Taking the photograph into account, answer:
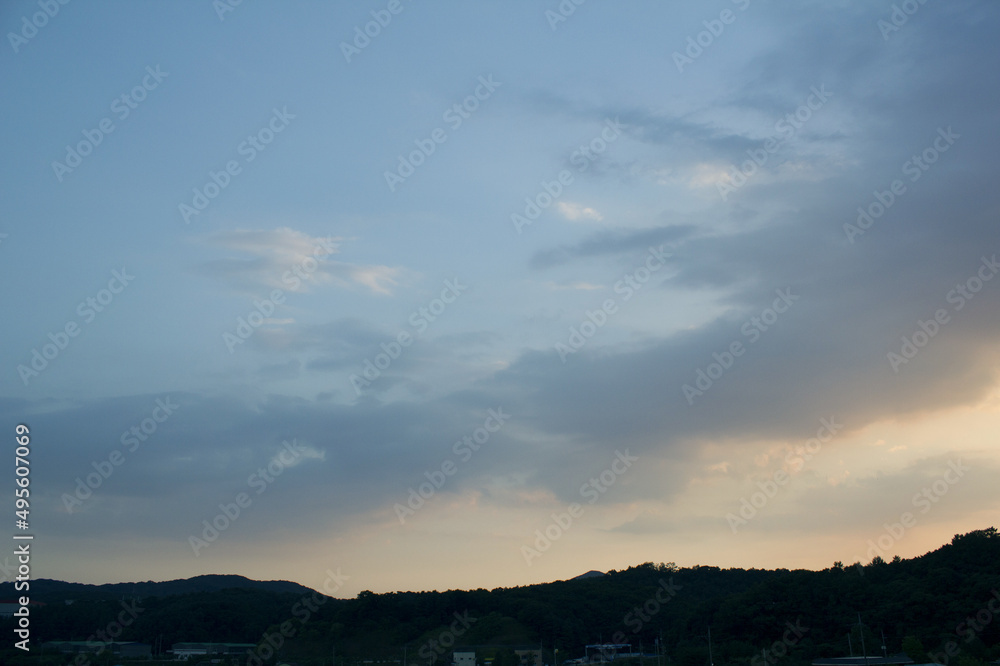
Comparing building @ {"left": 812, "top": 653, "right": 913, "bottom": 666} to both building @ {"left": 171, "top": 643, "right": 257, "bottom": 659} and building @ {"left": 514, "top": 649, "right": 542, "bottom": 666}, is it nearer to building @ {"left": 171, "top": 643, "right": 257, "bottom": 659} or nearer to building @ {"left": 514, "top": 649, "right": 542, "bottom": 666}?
building @ {"left": 514, "top": 649, "right": 542, "bottom": 666}

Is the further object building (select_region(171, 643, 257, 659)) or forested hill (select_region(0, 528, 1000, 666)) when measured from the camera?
building (select_region(171, 643, 257, 659))

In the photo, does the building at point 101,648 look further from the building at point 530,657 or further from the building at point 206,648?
the building at point 530,657

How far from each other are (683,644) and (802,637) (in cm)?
1041

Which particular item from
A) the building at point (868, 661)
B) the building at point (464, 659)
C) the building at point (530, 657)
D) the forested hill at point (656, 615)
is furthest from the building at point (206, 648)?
the building at point (868, 661)

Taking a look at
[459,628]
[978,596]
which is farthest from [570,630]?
[978,596]

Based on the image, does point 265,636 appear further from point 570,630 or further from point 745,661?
point 745,661

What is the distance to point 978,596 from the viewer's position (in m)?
54.8

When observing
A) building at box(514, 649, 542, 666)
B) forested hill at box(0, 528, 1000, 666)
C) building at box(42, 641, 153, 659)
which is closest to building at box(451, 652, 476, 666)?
forested hill at box(0, 528, 1000, 666)

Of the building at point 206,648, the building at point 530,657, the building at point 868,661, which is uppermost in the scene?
the building at point 868,661

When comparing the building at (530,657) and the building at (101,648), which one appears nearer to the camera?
the building at (530,657)

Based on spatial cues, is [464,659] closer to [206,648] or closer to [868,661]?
[206,648]

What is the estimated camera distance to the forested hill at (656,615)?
55656mm

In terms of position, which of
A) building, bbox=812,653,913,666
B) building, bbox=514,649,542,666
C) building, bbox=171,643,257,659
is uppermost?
building, bbox=812,653,913,666

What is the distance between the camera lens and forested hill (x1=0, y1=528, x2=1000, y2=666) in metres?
55.7
